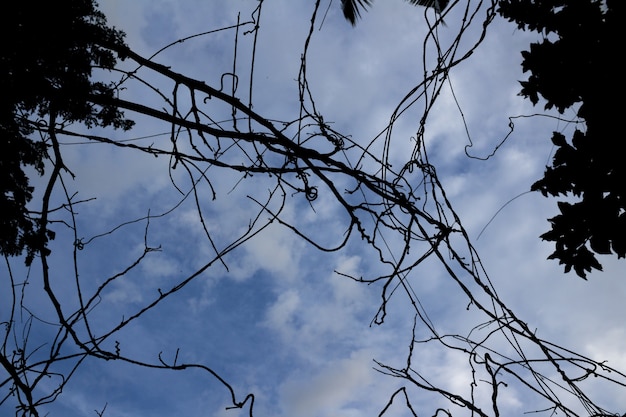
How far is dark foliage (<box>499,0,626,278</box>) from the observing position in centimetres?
221

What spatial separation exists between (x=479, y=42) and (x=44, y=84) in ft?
3.79

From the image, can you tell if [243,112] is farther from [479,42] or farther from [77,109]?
[479,42]

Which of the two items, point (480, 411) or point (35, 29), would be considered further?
point (35, 29)

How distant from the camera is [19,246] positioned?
8.84 ft

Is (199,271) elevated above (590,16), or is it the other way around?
(590,16)

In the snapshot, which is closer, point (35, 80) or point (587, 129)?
point (35, 80)

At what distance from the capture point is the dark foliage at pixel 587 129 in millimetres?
2207

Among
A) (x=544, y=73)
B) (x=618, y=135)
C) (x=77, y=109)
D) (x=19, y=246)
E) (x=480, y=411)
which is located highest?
(x=544, y=73)

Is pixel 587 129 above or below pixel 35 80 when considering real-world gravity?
above

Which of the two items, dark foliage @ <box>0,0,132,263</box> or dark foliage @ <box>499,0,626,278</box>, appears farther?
dark foliage @ <box>499,0,626,278</box>

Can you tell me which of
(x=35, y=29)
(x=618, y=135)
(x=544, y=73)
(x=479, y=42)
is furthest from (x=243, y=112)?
(x=544, y=73)

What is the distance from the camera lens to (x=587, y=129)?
2.31 meters

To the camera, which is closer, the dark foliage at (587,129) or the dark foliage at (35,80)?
the dark foliage at (35,80)

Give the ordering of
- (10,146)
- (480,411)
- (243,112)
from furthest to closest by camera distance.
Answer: (10,146), (243,112), (480,411)
